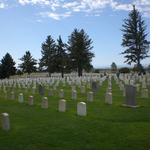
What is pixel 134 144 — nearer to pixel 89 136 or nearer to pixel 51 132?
pixel 89 136

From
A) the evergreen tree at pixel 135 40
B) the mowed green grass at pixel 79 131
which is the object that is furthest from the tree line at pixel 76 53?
the mowed green grass at pixel 79 131

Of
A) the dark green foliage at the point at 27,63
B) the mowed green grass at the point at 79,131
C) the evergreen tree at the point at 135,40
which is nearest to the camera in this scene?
the mowed green grass at the point at 79,131

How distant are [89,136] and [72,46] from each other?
59.3 metres

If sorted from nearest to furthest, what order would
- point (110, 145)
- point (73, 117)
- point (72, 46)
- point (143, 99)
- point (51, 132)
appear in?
point (110, 145), point (51, 132), point (73, 117), point (143, 99), point (72, 46)

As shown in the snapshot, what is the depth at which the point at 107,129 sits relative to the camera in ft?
34.3

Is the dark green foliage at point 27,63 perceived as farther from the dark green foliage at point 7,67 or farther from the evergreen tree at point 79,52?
the evergreen tree at point 79,52

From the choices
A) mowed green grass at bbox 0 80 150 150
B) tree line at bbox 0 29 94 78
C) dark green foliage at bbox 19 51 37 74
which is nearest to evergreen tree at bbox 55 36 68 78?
tree line at bbox 0 29 94 78

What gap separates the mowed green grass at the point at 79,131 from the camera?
867 centimetres

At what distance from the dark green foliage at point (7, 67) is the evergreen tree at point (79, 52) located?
1454 centimetres

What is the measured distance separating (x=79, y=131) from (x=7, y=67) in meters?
65.8

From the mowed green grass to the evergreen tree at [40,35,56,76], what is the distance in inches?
2297

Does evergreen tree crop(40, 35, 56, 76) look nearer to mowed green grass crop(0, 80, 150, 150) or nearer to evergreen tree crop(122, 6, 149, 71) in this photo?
evergreen tree crop(122, 6, 149, 71)

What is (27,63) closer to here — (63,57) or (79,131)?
(63,57)

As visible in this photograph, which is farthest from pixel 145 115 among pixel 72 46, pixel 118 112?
pixel 72 46
